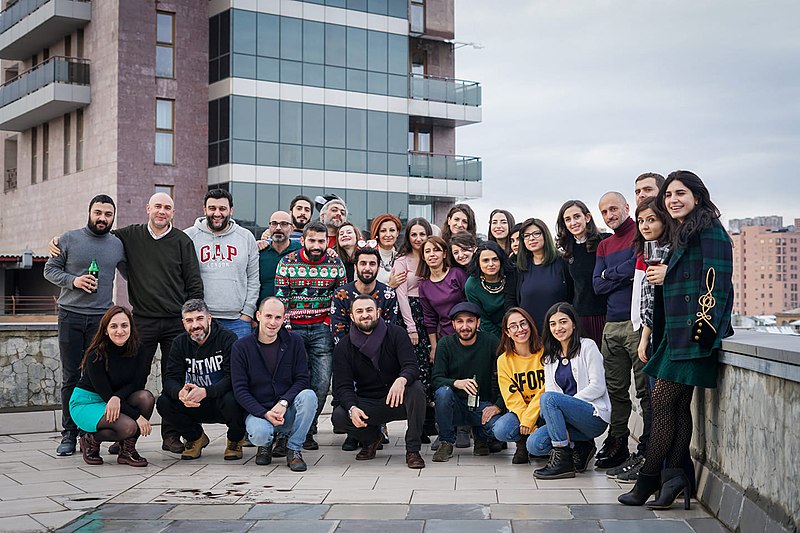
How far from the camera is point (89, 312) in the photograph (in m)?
8.05

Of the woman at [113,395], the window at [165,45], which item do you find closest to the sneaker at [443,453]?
the woman at [113,395]

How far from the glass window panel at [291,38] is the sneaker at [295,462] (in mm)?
26537

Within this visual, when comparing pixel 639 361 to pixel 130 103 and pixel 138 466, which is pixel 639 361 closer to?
pixel 138 466

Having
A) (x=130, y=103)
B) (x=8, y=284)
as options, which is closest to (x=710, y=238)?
(x=130, y=103)

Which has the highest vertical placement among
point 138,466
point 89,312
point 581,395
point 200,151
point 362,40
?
point 362,40

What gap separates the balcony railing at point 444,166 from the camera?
3525 centimetres

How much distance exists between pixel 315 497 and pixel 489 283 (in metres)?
Answer: 2.88

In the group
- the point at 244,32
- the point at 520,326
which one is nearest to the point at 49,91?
the point at 244,32

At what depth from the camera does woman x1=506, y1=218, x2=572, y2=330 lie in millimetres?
7941

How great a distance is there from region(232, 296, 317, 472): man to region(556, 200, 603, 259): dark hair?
2345 mm

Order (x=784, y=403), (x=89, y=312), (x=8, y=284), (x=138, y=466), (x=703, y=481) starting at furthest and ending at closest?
1. (x=8, y=284)
2. (x=89, y=312)
3. (x=138, y=466)
4. (x=703, y=481)
5. (x=784, y=403)

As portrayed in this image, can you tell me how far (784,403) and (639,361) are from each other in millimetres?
2424

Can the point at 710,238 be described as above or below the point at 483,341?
above

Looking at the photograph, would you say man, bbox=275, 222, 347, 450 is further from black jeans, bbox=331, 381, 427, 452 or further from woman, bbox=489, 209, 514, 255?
woman, bbox=489, 209, 514, 255
